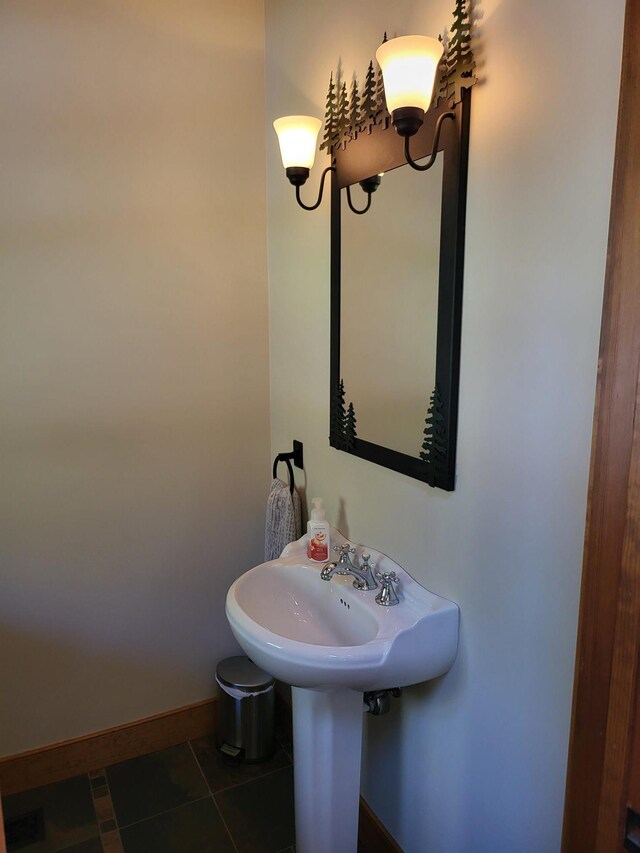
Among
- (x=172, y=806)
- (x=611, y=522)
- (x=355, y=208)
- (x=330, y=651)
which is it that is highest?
(x=355, y=208)

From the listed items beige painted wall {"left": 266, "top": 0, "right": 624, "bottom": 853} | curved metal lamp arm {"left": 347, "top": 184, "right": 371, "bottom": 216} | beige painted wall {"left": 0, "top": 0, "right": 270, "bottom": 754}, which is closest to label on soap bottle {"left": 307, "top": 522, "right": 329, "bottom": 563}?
beige painted wall {"left": 266, "top": 0, "right": 624, "bottom": 853}

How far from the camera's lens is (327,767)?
1562 millimetres

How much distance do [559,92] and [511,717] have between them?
3.94ft

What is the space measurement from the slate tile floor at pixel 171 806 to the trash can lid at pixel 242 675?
306mm

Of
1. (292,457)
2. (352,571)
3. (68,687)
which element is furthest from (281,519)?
(68,687)

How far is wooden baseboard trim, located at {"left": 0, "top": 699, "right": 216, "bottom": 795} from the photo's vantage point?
2078 mm

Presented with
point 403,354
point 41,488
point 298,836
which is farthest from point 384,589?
point 41,488

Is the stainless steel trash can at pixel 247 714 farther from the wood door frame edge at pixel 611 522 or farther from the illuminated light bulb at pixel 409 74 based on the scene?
the illuminated light bulb at pixel 409 74

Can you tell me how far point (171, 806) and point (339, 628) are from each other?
1017 mm

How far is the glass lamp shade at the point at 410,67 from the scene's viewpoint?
1125 millimetres

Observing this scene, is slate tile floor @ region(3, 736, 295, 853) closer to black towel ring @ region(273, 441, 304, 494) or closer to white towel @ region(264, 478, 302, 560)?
white towel @ region(264, 478, 302, 560)

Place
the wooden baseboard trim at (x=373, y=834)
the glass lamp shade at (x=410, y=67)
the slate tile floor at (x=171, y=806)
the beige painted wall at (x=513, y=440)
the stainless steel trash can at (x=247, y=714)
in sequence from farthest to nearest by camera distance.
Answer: the stainless steel trash can at (x=247, y=714) → the slate tile floor at (x=171, y=806) → the wooden baseboard trim at (x=373, y=834) → the glass lamp shade at (x=410, y=67) → the beige painted wall at (x=513, y=440)

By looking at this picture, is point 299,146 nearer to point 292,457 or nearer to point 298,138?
point 298,138

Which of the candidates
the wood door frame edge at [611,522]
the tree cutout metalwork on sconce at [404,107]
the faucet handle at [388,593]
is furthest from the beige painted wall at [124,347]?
the wood door frame edge at [611,522]
